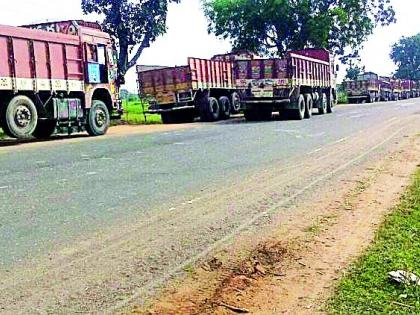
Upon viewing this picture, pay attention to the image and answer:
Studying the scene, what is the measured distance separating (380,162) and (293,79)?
40.7 feet

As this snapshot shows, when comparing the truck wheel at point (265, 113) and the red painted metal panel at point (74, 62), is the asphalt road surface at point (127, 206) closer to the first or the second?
the red painted metal panel at point (74, 62)

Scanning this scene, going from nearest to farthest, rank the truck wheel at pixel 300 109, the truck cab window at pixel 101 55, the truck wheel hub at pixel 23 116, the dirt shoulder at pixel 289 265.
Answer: the dirt shoulder at pixel 289 265 → the truck wheel hub at pixel 23 116 → the truck cab window at pixel 101 55 → the truck wheel at pixel 300 109

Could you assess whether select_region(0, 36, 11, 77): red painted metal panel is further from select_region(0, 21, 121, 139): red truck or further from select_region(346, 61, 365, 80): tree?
Answer: select_region(346, 61, 365, 80): tree

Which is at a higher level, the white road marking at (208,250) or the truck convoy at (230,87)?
the truck convoy at (230,87)

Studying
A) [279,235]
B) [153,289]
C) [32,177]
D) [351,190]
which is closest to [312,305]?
[153,289]

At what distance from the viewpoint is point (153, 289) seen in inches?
152

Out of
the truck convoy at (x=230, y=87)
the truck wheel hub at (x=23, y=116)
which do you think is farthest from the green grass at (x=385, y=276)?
the truck convoy at (x=230, y=87)

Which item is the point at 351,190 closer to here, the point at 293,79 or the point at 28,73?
the point at 28,73

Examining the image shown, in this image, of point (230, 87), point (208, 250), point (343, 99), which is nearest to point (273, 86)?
point (230, 87)

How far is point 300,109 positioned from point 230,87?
4.26 meters

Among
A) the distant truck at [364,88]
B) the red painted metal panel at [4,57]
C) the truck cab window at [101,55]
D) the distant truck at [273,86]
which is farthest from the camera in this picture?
the distant truck at [364,88]

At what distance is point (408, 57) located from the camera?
107 metres

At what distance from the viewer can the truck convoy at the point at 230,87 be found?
71.1 feet

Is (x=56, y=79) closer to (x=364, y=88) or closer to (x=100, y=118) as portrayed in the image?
(x=100, y=118)
